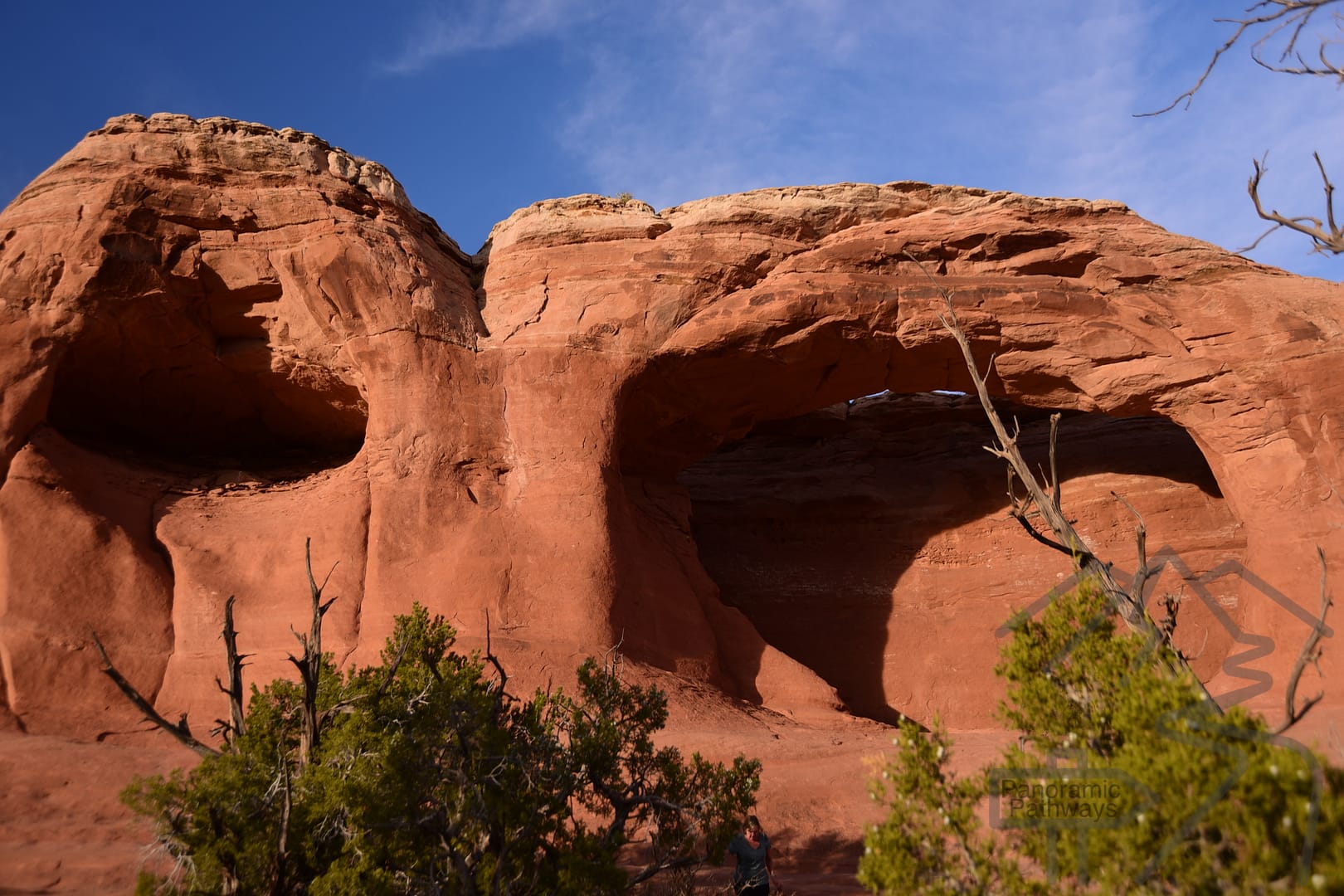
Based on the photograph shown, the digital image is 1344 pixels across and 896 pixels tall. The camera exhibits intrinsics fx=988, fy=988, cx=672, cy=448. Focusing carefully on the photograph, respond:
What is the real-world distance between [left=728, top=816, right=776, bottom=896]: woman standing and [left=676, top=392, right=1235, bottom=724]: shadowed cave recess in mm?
8872

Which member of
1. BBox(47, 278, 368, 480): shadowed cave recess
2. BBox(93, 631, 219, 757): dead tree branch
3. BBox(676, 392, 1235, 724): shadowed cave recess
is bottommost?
BBox(93, 631, 219, 757): dead tree branch

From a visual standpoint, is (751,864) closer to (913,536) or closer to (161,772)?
(161,772)

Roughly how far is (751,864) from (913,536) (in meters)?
11.8

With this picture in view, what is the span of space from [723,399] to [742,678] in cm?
493

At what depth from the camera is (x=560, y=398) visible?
1534 centimetres

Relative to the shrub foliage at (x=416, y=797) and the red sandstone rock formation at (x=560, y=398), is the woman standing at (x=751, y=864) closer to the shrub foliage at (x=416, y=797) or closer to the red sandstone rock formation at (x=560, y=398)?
the shrub foliage at (x=416, y=797)

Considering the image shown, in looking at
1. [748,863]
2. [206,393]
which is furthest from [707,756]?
[206,393]

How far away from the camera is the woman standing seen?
8227mm

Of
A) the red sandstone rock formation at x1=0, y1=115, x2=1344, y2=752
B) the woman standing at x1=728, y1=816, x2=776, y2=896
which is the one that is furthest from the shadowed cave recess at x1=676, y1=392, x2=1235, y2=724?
the woman standing at x1=728, y1=816, x2=776, y2=896

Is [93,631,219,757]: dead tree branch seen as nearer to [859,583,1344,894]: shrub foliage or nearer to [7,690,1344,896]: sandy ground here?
[7,690,1344,896]: sandy ground

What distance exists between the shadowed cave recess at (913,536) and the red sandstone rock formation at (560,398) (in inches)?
3.3

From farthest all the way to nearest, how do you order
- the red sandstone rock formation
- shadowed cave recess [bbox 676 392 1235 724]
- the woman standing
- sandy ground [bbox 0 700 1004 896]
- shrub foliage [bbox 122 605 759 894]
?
shadowed cave recess [bbox 676 392 1235 724], the red sandstone rock formation, sandy ground [bbox 0 700 1004 896], the woman standing, shrub foliage [bbox 122 605 759 894]

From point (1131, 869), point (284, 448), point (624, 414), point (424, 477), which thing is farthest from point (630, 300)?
point (1131, 869)

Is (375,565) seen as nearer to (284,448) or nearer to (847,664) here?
(284,448)
